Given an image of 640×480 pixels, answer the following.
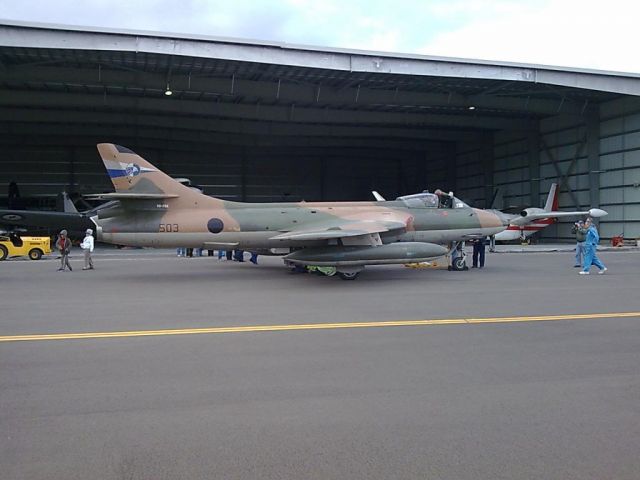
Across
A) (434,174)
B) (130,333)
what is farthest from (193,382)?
(434,174)

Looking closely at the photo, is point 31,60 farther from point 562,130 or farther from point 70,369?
point 562,130

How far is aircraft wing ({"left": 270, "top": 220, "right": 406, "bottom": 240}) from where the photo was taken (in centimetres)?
1328

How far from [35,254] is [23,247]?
2.09 ft

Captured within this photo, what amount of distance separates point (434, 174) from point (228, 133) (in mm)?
21726

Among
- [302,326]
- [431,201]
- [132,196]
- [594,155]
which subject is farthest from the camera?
[594,155]

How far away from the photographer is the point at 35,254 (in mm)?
24609

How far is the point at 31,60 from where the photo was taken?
2592cm

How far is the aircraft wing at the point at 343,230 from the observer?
43.6ft

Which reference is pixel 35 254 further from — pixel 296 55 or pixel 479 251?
pixel 479 251

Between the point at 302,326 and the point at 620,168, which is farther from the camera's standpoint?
the point at 620,168

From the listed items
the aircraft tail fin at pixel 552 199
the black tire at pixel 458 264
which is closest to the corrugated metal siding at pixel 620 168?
the aircraft tail fin at pixel 552 199

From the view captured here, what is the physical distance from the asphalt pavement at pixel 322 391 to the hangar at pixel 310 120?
18867 millimetres

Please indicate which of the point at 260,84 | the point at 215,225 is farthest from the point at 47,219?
the point at 215,225

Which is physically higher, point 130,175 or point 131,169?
point 131,169
